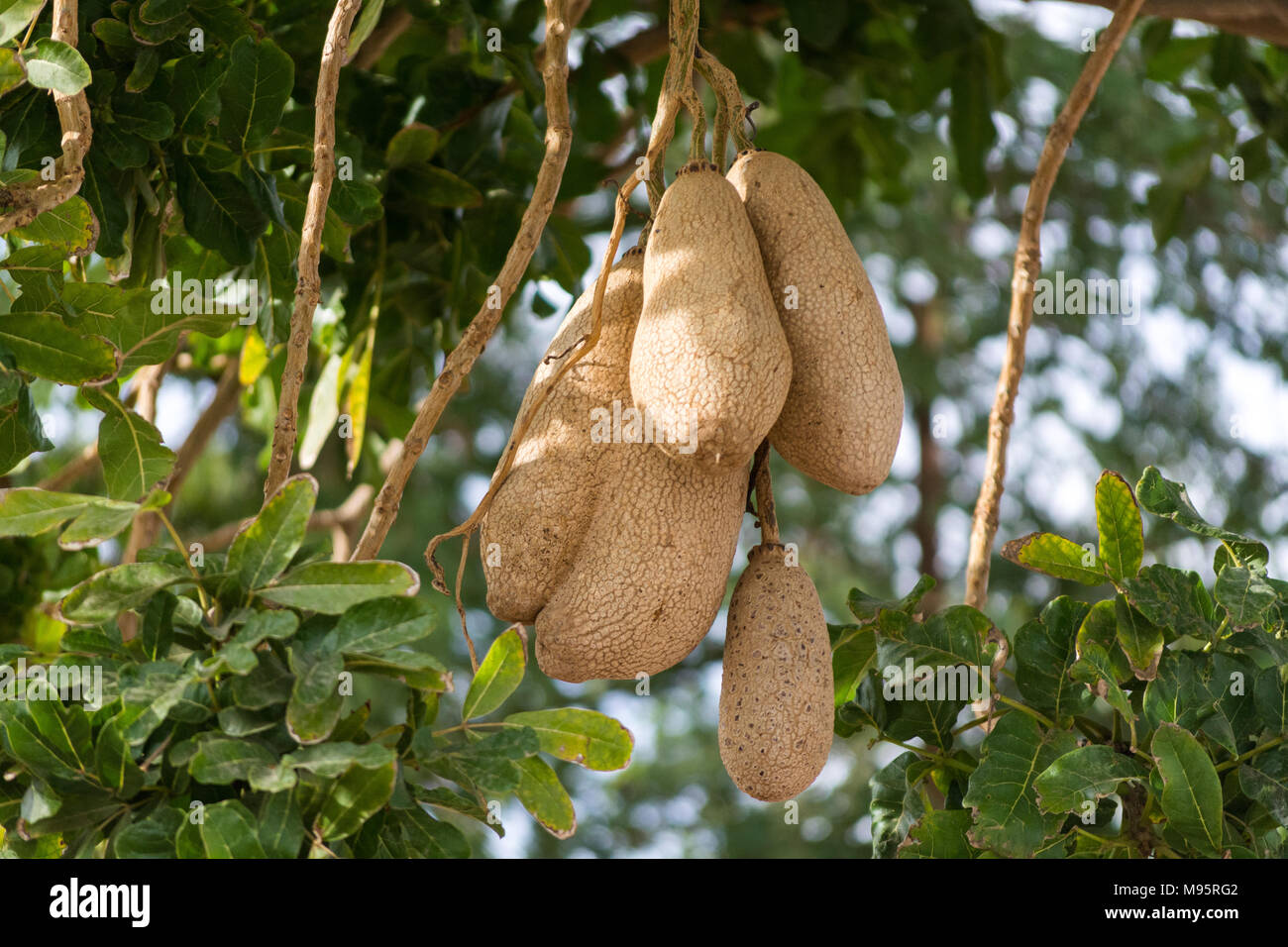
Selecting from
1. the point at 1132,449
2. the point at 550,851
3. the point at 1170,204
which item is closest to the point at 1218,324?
the point at 1132,449

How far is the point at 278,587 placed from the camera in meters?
0.66

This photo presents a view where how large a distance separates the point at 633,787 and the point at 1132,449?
2158mm

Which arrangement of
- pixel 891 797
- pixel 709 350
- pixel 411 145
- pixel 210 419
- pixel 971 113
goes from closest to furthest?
pixel 709 350 < pixel 891 797 < pixel 411 145 < pixel 210 419 < pixel 971 113

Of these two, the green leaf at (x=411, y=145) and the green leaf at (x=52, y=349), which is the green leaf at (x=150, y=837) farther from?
the green leaf at (x=411, y=145)

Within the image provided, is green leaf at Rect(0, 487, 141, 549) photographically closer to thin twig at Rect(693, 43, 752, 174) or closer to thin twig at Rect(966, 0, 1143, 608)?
thin twig at Rect(693, 43, 752, 174)

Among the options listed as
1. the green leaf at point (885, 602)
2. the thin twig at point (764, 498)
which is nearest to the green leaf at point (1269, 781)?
the green leaf at point (885, 602)

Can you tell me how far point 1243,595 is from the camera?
2.65 ft

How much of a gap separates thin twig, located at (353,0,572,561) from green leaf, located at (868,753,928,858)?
407 millimetres

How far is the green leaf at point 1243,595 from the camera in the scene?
0.80 meters

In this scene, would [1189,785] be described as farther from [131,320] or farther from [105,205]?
[105,205]

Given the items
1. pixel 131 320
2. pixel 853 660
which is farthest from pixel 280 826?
pixel 853 660

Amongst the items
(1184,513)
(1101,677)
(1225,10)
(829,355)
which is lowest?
(1101,677)

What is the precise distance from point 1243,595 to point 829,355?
309 millimetres

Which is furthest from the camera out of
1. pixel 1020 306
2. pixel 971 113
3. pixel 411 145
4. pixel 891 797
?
pixel 971 113
